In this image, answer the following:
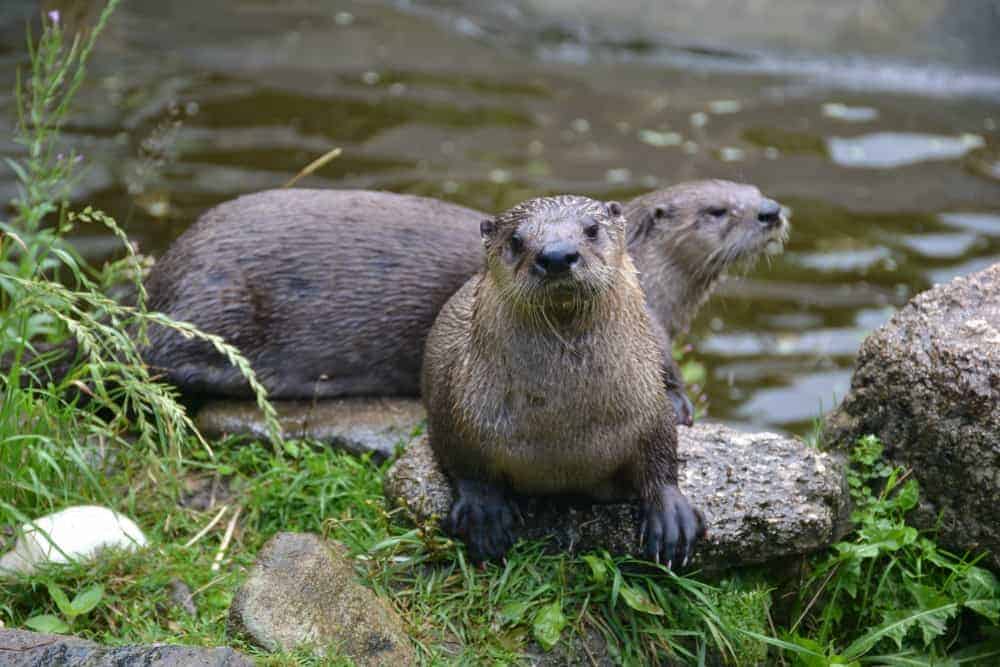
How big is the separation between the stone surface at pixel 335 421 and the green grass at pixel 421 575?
0.76 ft

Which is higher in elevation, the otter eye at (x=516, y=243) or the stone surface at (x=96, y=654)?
the otter eye at (x=516, y=243)

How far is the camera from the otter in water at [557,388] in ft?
8.93

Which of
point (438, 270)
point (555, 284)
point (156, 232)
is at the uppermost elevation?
point (555, 284)

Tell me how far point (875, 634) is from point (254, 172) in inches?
173

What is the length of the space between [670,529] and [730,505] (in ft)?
0.64

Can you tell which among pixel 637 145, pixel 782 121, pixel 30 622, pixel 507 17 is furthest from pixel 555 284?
pixel 507 17

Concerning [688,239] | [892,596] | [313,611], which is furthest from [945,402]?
[313,611]

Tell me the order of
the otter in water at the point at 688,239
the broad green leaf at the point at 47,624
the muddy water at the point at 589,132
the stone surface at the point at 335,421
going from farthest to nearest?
the muddy water at the point at 589,132 → the otter in water at the point at 688,239 → the stone surface at the point at 335,421 → the broad green leaf at the point at 47,624

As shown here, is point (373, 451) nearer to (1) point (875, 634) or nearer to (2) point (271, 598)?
(2) point (271, 598)

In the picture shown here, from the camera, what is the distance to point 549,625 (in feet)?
9.25

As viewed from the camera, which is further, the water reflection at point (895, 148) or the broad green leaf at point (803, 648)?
the water reflection at point (895, 148)

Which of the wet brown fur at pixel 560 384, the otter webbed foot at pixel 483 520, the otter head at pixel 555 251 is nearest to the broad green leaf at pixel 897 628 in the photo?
the wet brown fur at pixel 560 384

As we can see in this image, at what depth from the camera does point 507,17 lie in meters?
9.36

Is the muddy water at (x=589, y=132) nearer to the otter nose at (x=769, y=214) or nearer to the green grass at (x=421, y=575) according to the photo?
the otter nose at (x=769, y=214)
